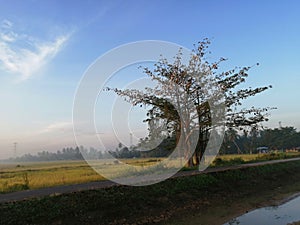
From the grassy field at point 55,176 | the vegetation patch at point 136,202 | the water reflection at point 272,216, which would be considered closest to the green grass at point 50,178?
the grassy field at point 55,176

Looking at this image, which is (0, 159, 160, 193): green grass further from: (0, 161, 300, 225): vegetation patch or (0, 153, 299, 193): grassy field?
(0, 161, 300, 225): vegetation patch

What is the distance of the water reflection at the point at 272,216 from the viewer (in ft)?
35.4

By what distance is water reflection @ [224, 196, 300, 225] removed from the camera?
425 inches

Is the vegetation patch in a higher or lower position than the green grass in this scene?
lower

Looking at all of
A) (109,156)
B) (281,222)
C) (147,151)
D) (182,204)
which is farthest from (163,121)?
(281,222)

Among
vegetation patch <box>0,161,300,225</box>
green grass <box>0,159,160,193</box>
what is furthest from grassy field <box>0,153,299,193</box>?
vegetation patch <box>0,161,300,225</box>

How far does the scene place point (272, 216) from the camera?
1162cm

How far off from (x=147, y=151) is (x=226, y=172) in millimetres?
6579

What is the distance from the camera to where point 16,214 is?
902 centimetres

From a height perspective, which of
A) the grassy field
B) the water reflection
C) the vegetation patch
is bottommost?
the water reflection

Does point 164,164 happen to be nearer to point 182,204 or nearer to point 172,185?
point 172,185

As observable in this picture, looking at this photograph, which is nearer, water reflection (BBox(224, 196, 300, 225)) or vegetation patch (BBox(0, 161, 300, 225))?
vegetation patch (BBox(0, 161, 300, 225))

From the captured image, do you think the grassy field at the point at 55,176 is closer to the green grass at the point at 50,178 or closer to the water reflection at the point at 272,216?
the green grass at the point at 50,178

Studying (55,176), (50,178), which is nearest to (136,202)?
(50,178)
